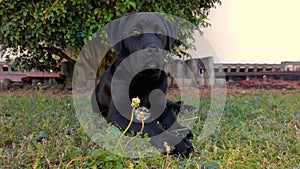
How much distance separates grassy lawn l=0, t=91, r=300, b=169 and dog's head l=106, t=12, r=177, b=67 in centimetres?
47

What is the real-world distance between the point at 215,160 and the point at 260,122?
0.75 meters

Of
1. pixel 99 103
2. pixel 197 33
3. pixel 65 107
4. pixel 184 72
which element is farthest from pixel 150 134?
pixel 184 72

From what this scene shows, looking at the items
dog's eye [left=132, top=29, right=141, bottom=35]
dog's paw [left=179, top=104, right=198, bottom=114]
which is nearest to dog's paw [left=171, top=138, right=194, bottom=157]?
dog's eye [left=132, top=29, right=141, bottom=35]

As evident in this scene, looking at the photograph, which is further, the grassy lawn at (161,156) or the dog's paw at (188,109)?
the dog's paw at (188,109)

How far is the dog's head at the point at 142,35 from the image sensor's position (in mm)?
1504

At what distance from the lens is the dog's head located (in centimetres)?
150

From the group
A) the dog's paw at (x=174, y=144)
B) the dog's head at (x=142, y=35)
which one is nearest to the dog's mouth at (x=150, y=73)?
the dog's head at (x=142, y=35)

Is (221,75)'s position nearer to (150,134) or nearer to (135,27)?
(135,27)

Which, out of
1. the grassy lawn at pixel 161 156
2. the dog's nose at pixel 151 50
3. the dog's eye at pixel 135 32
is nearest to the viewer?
the grassy lawn at pixel 161 156

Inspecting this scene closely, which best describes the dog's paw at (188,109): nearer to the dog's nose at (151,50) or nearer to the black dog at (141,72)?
the black dog at (141,72)

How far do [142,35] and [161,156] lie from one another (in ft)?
2.29

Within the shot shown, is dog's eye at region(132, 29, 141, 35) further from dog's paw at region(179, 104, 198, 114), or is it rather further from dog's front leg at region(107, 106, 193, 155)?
dog's paw at region(179, 104, 198, 114)

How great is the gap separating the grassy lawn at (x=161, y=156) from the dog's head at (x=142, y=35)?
1.54 ft

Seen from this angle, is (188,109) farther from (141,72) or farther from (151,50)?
(151,50)
